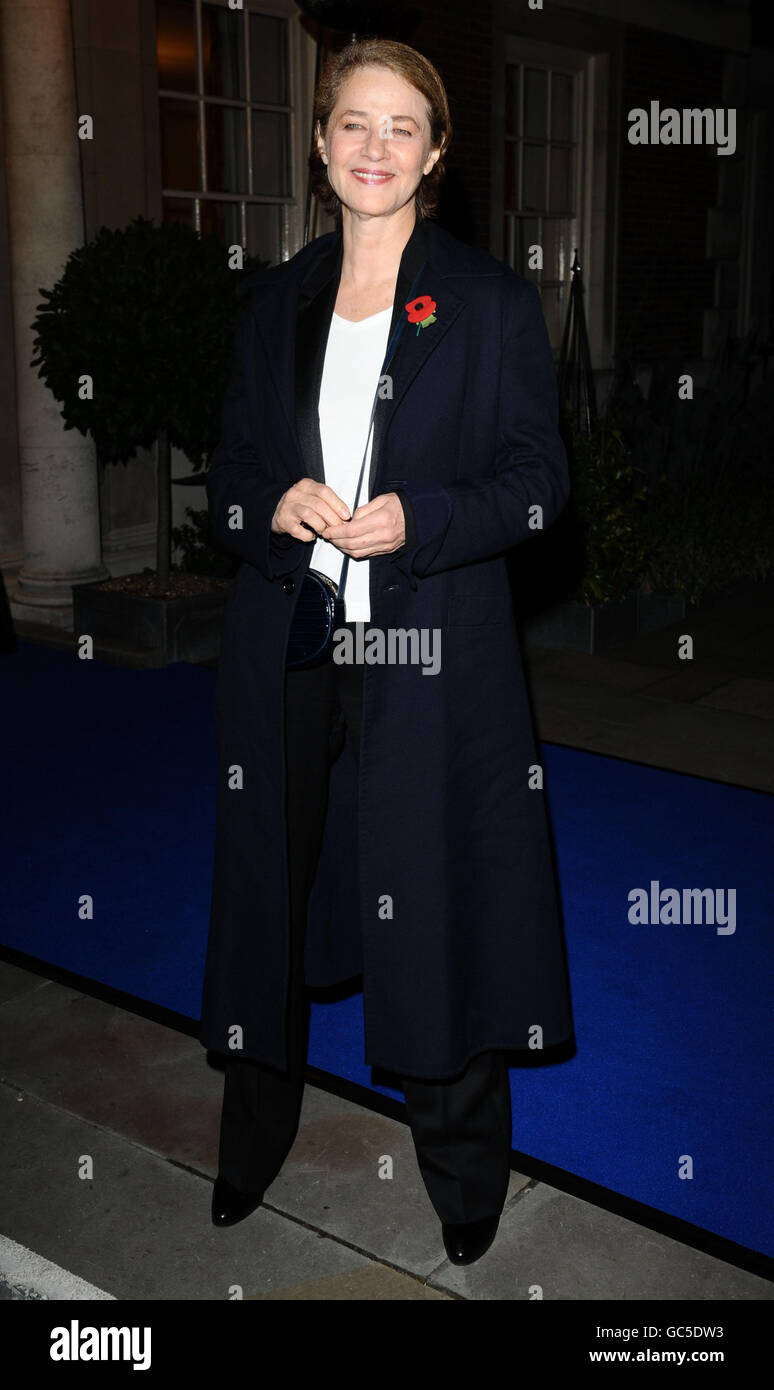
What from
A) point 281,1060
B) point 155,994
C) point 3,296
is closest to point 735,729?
point 155,994

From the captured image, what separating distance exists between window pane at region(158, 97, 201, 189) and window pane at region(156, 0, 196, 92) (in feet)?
0.40

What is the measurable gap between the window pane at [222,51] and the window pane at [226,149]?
13cm

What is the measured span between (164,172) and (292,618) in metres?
7.34

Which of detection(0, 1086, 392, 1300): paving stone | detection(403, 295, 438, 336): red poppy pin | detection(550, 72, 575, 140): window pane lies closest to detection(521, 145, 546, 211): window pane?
detection(550, 72, 575, 140): window pane

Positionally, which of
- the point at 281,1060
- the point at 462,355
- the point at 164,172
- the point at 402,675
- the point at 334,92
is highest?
the point at 164,172

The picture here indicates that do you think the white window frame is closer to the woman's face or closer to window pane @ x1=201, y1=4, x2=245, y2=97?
window pane @ x1=201, y1=4, x2=245, y2=97

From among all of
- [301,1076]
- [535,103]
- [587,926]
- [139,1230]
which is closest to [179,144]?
[535,103]

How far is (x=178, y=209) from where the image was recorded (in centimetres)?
906

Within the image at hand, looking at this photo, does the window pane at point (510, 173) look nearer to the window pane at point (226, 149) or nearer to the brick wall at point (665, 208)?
the brick wall at point (665, 208)

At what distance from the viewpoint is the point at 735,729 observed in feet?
20.3
